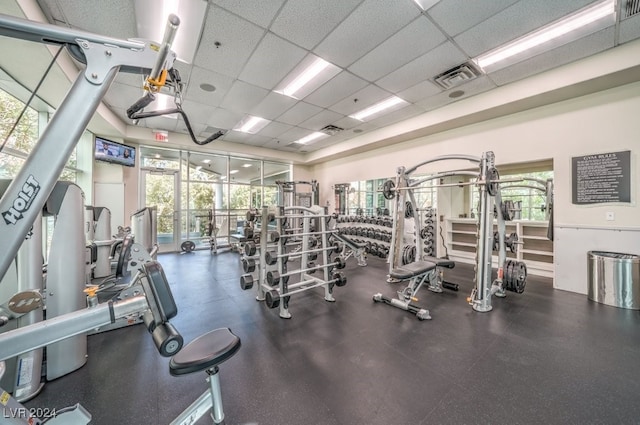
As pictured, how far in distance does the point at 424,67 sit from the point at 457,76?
2.14 feet

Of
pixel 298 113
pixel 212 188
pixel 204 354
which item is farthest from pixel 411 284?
pixel 212 188

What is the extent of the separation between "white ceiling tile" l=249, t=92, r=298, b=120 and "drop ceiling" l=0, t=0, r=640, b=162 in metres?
0.02

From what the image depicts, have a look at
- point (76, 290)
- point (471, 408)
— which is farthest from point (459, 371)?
point (76, 290)

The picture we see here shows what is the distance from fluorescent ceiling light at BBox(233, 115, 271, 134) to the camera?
5595 mm

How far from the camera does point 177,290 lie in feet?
12.3

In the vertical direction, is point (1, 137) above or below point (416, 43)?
below

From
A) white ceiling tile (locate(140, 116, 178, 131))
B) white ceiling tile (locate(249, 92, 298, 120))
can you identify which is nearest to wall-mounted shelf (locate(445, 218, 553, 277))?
white ceiling tile (locate(249, 92, 298, 120))

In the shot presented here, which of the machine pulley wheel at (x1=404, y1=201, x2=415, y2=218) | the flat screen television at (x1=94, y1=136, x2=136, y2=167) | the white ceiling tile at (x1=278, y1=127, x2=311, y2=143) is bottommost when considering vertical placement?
the machine pulley wheel at (x1=404, y1=201, x2=415, y2=218)

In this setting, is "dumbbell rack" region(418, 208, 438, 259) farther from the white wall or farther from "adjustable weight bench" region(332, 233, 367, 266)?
"adjustable weight bench" region(332, 233, 367, 266)

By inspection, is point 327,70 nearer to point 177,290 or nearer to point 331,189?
point 177,290

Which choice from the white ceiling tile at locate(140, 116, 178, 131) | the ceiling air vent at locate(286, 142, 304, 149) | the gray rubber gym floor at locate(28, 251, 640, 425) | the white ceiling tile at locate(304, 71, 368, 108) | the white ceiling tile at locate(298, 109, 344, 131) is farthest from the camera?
the ceiling air vent at locate(286, 142, 304, 149)

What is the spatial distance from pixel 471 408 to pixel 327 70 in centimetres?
417

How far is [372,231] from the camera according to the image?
6.18 m

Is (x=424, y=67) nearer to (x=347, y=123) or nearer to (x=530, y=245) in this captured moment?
(x=347, y=123)
